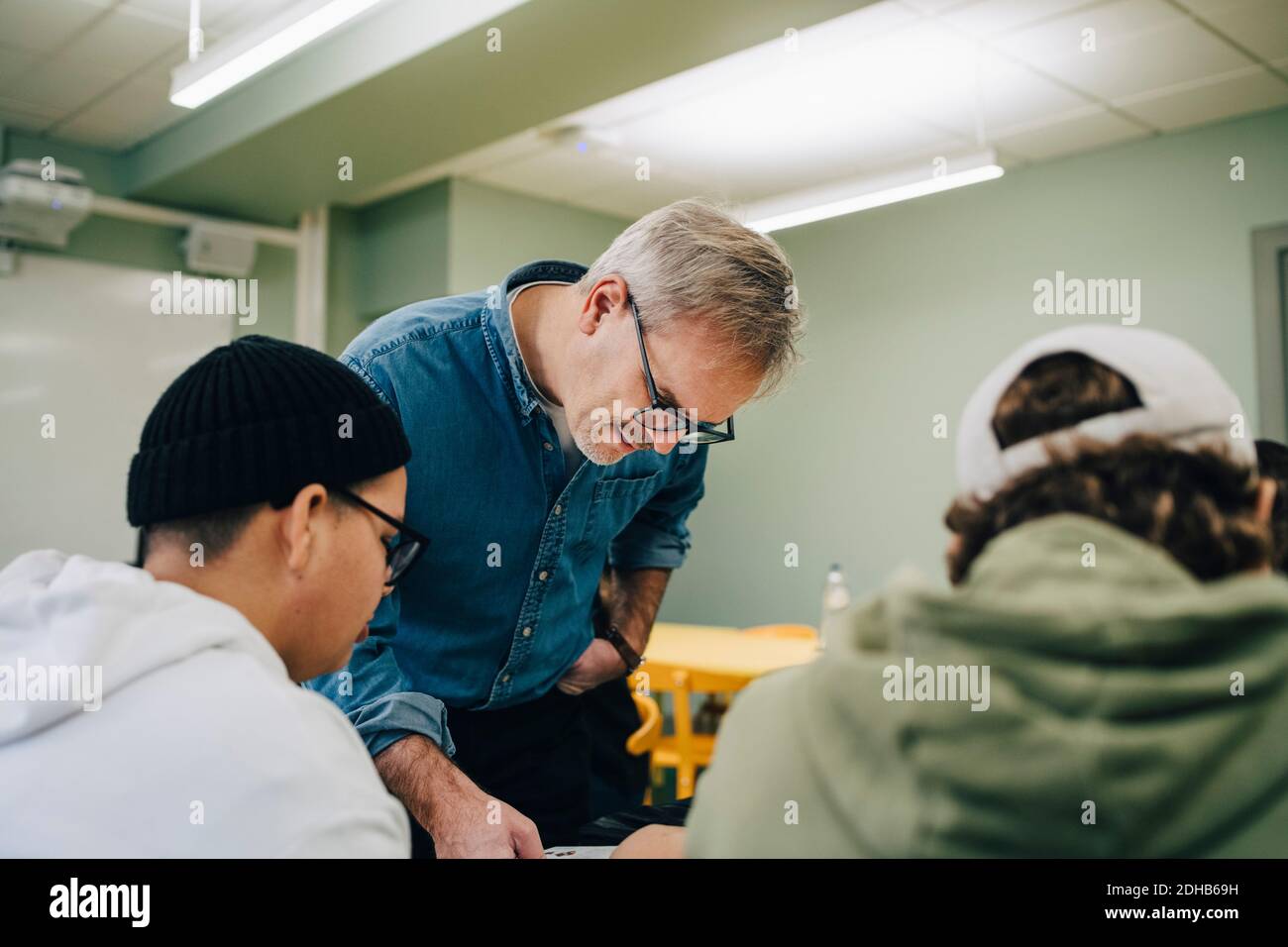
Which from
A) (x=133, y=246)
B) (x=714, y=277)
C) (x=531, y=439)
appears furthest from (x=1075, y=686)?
(x=133, y=246)

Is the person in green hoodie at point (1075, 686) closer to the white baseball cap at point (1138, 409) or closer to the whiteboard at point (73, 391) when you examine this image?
the white baseball cap at point (1138, 409)

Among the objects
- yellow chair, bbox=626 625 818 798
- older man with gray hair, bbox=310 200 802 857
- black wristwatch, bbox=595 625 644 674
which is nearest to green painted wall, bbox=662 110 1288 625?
yellow chair, bbox=626 625 818 798

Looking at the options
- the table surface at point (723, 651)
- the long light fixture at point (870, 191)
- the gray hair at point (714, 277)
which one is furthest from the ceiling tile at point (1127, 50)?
the gray hair at point (714, 277)

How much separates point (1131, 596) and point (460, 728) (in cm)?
101

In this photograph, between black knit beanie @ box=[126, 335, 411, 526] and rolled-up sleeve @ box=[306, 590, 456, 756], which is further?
rolled-up sleeve @ box=[306, 590, 456, 756]

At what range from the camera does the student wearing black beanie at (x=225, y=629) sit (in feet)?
2.14

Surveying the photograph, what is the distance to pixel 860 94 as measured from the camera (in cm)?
377

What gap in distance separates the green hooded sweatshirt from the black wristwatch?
986 millimetres

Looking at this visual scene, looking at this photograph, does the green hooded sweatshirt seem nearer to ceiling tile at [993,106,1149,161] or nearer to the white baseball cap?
the white baseball cap

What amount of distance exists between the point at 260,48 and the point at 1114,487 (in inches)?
99.8

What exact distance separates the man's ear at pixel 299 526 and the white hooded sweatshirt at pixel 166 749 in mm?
124

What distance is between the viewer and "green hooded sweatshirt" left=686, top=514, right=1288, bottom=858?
536 millimetres
